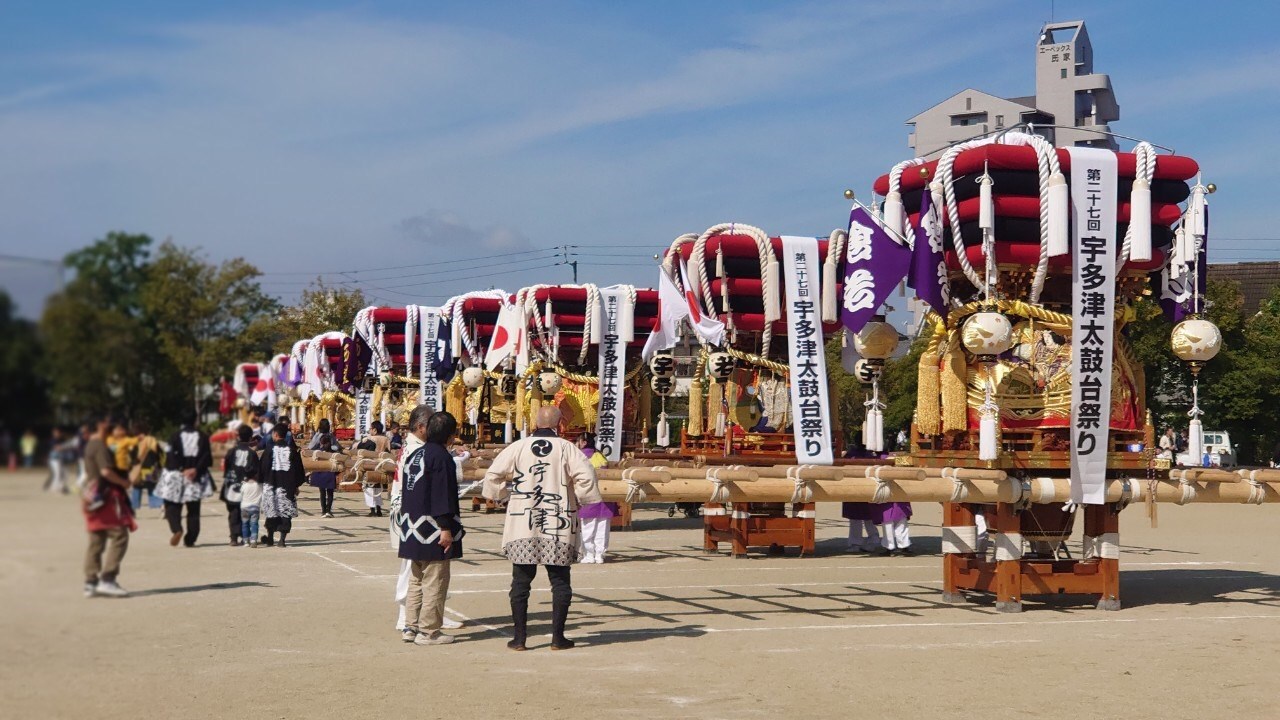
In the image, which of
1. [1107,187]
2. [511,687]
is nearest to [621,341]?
[1107,187]

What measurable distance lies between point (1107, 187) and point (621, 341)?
9176 millimetres

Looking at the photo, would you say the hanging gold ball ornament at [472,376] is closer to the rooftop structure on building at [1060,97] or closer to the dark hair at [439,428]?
the dark hair at [439,428]

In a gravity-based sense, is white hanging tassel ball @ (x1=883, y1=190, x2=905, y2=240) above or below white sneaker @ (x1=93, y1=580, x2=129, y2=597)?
above

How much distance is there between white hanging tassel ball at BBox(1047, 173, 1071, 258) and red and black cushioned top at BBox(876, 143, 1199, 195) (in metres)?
0.38

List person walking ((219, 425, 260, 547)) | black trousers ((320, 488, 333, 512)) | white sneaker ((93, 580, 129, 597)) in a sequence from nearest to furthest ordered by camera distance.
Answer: white sneaker ((93, 580, 129, 597)) → person walking ((219, 425, 260, 547)) → black trousers ((320, 488, 333, 512))

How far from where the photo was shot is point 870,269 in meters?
11.5

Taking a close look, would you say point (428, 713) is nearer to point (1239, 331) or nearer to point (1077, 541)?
point (1077, 541)

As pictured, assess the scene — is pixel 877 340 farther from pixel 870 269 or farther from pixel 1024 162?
pixel 1024 162

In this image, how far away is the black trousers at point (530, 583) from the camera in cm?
925

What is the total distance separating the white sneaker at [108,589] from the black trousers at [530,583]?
593 cm

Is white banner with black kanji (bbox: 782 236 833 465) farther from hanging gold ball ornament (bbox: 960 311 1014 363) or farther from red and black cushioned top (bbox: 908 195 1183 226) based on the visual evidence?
hanging gold ball ornament (bbox: 960 311 1014 363)

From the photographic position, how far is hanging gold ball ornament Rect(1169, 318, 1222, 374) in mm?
11523

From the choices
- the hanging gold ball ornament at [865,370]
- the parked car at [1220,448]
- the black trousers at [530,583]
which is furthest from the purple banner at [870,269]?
the parked car at [1220,448]

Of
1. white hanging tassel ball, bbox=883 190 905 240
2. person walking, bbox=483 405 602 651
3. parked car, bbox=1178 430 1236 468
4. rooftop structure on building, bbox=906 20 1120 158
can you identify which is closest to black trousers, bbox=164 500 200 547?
person walking, bbox=483 405 602 651
